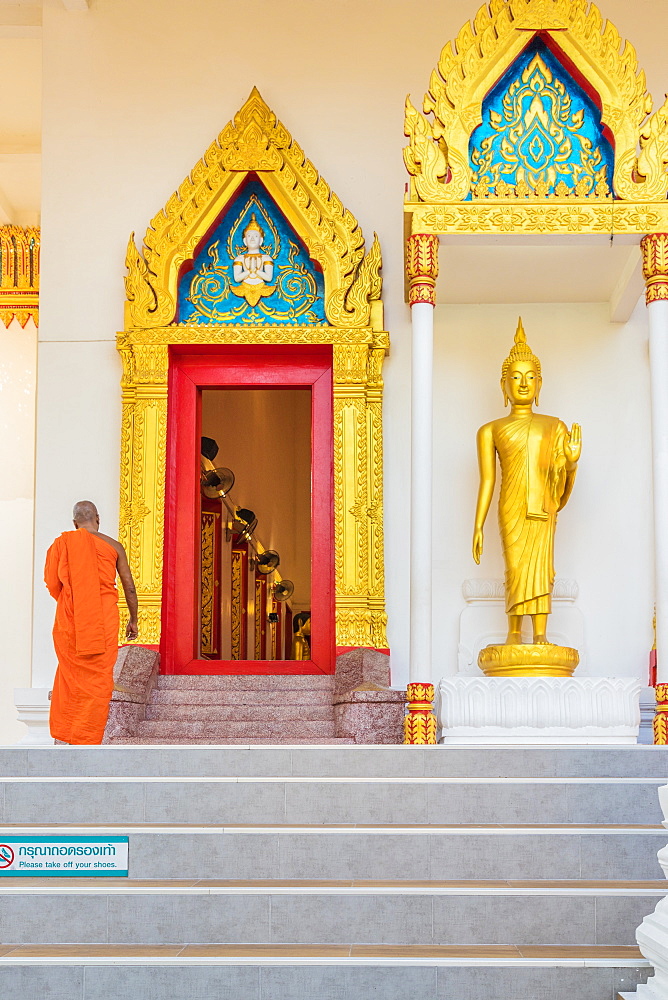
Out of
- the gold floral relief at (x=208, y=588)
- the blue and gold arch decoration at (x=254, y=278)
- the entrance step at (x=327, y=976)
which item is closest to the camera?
the entrance step at (x=327, y=976)

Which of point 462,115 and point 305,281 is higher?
point 462,115

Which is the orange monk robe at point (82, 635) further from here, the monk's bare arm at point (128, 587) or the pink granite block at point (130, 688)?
the pink granite block at point (130, 688)

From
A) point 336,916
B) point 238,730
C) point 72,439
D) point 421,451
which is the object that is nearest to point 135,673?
point 238,730

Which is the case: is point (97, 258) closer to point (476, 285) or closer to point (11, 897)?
point (476, 285)

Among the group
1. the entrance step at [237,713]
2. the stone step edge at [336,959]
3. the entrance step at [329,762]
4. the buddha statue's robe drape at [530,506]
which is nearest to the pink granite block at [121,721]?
the entrance step at [237,713]

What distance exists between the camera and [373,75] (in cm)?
736

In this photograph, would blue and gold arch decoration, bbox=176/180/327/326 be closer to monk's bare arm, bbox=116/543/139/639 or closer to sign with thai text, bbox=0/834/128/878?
monk's bare arm, bbox=116/543/139/639

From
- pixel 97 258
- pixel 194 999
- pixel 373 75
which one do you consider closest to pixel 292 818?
pixel 194 999

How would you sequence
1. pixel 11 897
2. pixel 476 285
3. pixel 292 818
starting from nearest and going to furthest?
1. pixel 11 897
2. pixel 292 818
3. pixel 476 285

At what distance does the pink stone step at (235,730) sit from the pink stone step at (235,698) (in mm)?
311

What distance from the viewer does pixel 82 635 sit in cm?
564

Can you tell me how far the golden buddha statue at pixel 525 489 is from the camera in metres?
6.41

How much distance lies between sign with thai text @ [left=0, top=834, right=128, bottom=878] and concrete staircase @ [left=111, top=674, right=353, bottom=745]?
1.69m

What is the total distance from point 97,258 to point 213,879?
13.9ft
